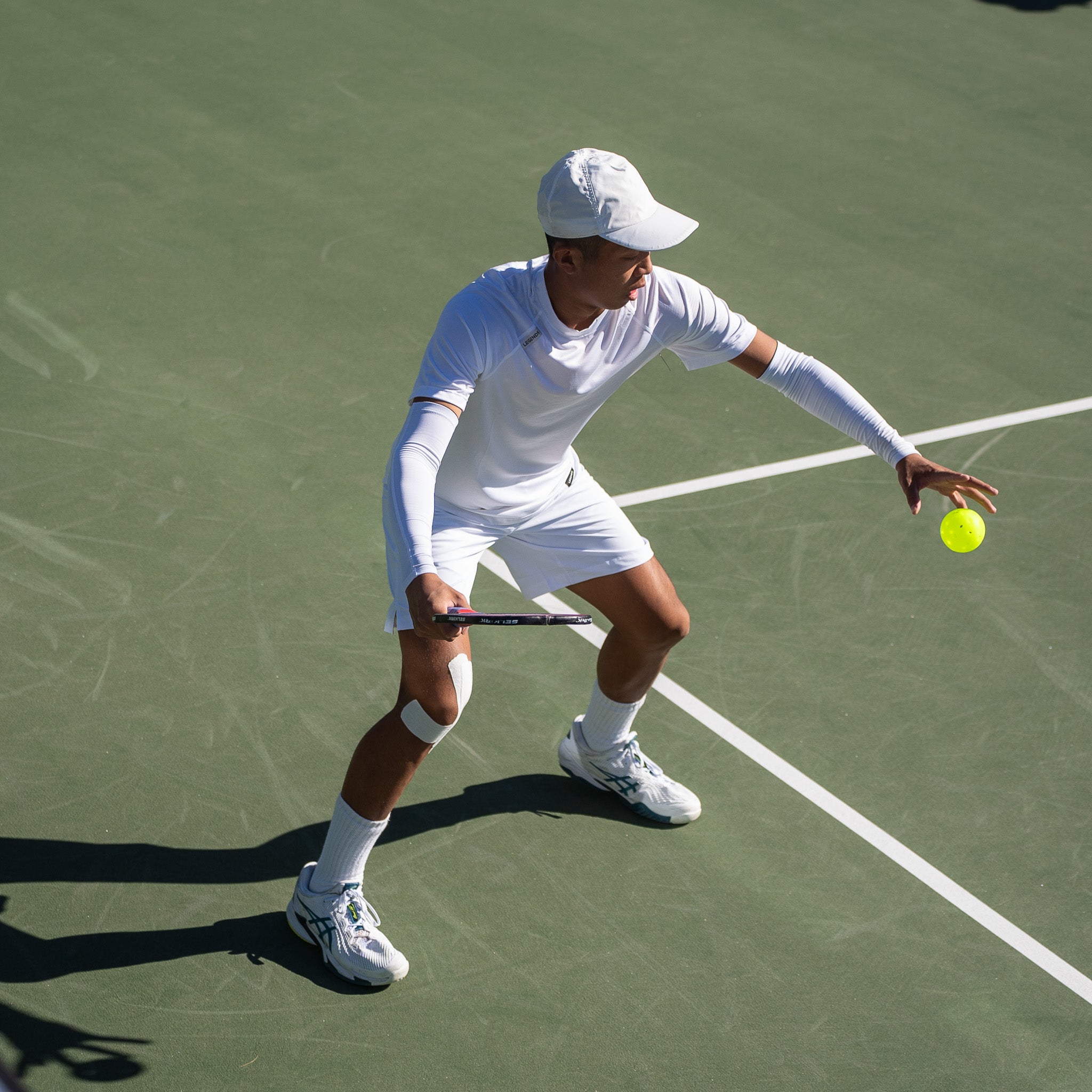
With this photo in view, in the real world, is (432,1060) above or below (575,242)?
below

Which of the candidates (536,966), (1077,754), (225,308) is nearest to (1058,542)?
(1077,754)

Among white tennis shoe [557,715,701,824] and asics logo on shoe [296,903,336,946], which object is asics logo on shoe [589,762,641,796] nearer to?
white tennis shoe [557,715,701,824]

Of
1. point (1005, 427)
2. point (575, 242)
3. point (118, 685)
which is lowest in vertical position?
point (118, 685)

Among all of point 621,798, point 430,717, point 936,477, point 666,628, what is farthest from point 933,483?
point 430,717

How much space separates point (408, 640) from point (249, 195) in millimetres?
5440

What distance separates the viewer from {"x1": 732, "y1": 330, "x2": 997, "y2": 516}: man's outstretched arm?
4078 mm

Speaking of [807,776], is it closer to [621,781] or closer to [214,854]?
[621,781]

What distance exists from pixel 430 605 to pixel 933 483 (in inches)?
66.2

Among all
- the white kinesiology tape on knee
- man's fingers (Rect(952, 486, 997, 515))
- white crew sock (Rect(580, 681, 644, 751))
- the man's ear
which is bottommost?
white crew sock (Rect(580, 681, 644, 751))

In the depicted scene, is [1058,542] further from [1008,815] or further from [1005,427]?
[1008,815]

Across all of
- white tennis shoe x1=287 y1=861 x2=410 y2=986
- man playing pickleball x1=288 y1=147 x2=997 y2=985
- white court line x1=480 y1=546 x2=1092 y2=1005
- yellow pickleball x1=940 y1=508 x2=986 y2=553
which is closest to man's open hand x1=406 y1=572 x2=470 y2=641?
man playing pickleball x1=288 y1=147 x2=997 y2=985

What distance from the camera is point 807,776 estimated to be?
4.86m

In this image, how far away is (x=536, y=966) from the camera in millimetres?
4035

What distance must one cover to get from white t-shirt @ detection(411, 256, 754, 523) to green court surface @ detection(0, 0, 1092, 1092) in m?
1.21
